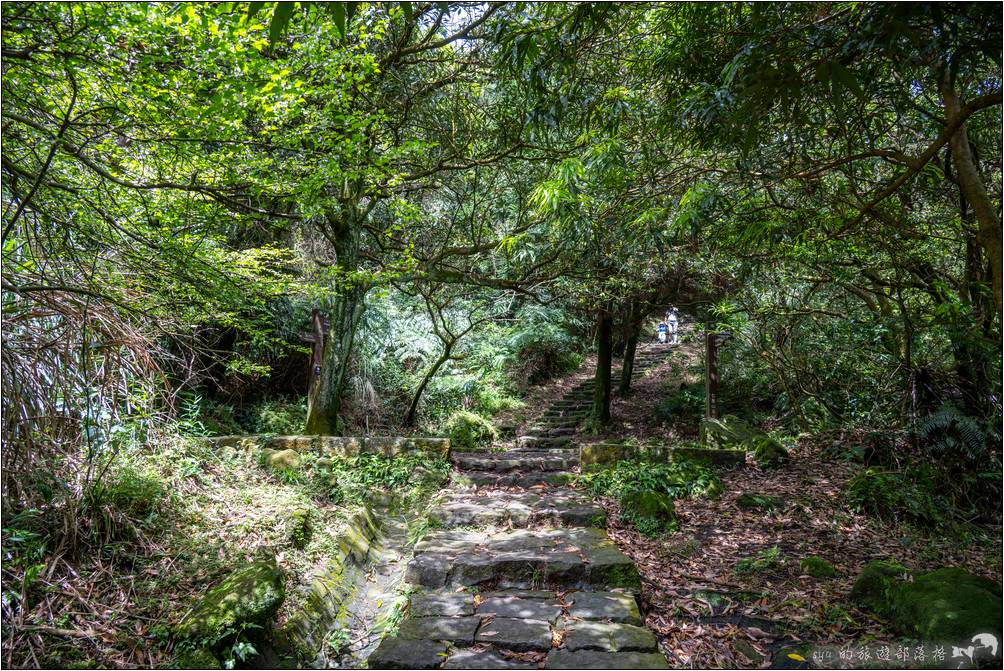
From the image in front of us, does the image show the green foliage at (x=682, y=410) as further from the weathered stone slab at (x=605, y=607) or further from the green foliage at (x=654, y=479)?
the weathered stone slab at (x=605, y=607)

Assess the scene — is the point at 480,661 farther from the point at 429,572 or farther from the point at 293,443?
the point at 293,443

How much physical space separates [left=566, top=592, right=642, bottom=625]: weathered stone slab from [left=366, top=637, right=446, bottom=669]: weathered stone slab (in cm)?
92

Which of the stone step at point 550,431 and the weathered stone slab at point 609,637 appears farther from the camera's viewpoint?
the stone step at point 550,431

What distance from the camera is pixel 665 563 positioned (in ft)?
14.5

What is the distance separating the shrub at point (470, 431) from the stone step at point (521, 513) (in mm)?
3368

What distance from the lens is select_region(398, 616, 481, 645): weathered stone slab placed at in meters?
3.13

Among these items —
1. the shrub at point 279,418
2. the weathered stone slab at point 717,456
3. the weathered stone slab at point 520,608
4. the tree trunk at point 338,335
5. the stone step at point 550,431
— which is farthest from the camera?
the stone step at point 550,431

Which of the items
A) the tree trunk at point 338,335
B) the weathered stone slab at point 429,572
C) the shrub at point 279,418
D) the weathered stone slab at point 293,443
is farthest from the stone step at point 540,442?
the weathered stone slab at point 429,572

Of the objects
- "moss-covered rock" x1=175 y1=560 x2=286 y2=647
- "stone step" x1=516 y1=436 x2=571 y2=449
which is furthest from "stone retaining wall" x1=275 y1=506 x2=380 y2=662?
"stone step" x1=516 y1=436 x2=571 y2=449

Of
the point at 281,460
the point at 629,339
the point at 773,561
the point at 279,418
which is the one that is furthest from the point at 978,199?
the point at 629,339

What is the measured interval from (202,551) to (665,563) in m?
3.48

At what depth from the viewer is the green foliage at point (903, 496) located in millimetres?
4848

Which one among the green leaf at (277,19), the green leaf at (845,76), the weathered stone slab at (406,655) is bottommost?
the weathered stone slab at (406,655)

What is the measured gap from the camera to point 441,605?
354 centimetres
